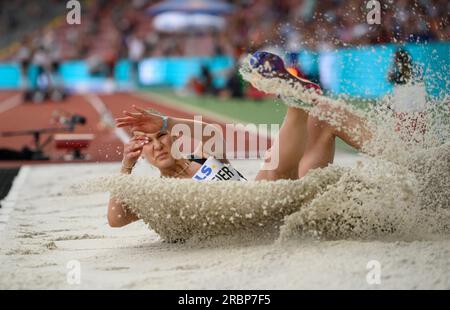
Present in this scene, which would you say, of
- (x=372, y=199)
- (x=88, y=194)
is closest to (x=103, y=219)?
(x=88, y=194)

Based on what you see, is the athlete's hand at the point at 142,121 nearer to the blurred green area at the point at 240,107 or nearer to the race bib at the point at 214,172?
the race bib at the point at 214,172

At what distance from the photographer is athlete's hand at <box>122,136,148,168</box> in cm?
512

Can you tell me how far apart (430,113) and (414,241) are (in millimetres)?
1173

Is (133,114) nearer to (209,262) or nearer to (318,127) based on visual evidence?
(209,262)

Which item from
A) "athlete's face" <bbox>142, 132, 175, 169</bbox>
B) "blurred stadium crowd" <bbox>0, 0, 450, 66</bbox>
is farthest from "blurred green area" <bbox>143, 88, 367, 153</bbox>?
"athlete's face" <bbox>142, 132, 175, 169</bbox>

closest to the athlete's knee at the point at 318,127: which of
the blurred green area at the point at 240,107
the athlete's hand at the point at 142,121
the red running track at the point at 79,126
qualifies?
the athlete's hand at the point at 142,121

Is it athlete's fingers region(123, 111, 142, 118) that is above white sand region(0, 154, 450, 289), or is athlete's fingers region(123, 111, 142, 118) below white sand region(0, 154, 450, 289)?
above

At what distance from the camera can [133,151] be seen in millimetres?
5129

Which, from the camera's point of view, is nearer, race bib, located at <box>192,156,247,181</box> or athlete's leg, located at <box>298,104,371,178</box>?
athlete's leg, located at <box>298,104,371,178</box>

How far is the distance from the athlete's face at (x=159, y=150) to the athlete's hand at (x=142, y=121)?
0.05 metres

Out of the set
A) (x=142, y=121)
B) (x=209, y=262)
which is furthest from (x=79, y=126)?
(x=209, y=262)

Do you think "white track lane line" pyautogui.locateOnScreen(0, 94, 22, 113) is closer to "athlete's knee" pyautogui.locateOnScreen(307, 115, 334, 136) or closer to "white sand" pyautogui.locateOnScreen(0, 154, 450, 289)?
"white sand" pyautogui.locateOnScreen(0, 154, 450, 289)

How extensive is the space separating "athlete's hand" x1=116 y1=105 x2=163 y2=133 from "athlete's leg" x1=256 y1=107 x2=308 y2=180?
2.47ft
